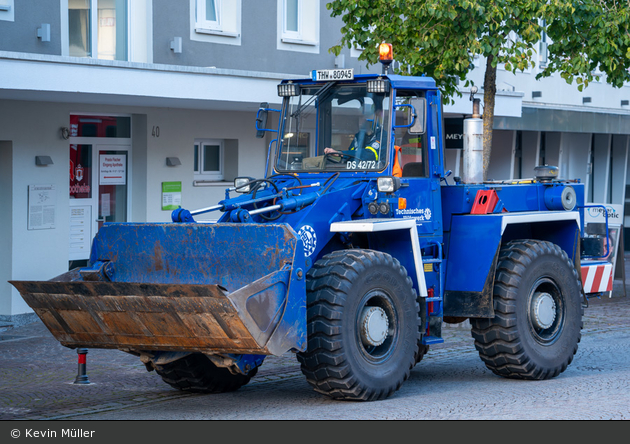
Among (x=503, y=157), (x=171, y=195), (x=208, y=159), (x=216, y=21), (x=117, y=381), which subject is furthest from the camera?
(x=503, y=157)

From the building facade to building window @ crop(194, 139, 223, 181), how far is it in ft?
0.07

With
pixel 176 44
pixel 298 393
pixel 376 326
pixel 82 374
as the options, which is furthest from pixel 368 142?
pixel 176 44

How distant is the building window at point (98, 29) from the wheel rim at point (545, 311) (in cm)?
802

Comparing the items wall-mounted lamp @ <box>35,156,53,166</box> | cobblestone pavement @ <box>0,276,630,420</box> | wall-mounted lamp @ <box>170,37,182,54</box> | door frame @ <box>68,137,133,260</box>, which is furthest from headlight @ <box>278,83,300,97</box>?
wall-mounted lamp @ <box>170,37,182,54</box>

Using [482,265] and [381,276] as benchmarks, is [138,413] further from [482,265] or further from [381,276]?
[482,265]

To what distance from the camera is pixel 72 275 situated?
8.48 m

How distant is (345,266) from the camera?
785 cm

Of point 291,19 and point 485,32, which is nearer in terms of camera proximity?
point 485,32

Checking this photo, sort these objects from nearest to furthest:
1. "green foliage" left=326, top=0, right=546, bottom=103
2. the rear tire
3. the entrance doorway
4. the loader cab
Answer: the rear tire < the loader cab < "green foliage" left=326, top=0, right=546, bottom=103 < the entrance doorway

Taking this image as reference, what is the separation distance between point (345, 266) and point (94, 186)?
824 centimetres

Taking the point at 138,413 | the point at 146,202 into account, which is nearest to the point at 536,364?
the point at 138,413

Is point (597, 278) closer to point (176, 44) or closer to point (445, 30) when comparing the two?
point (445, 30)

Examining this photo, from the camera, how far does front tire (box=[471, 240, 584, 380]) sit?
9328 millimetres

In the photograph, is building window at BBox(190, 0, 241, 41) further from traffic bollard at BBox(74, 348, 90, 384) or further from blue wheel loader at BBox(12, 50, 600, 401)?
traffic bollard at BBox(74, 348, 90, 384)
